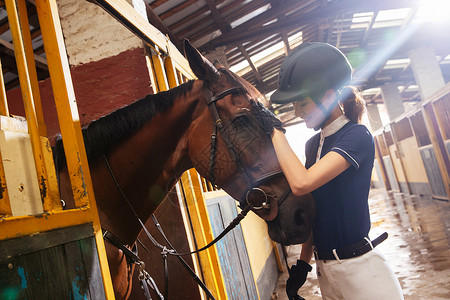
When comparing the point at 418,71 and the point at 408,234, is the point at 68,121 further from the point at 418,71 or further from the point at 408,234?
the point at 418,71

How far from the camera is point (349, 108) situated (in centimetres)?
143

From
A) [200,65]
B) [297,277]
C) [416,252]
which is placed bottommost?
[416,252]

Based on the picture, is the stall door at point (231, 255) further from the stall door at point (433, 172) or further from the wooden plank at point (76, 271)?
the stall door at point (433, 172)

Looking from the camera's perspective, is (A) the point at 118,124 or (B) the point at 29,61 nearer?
(B) the point at 29,61

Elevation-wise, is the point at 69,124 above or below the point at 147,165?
above

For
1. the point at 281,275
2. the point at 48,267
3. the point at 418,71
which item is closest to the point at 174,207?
the point at 48,267

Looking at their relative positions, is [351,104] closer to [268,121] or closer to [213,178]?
[268,121]

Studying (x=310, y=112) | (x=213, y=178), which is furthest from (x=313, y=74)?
(x=213, y=178)

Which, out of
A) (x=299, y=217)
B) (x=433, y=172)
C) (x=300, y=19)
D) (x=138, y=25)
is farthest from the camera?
(x=433, y=172)

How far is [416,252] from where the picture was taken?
4.39m

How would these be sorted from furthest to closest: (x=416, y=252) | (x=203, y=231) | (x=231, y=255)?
(x=416, y=252), (x=231, y=255), (x=203, y=231)

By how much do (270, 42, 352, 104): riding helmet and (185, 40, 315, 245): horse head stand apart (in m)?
0.17

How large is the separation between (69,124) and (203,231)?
1.45 meters

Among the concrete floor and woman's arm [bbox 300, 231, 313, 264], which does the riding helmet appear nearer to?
woman's arm [bbox 300, 231, 313, 264]
